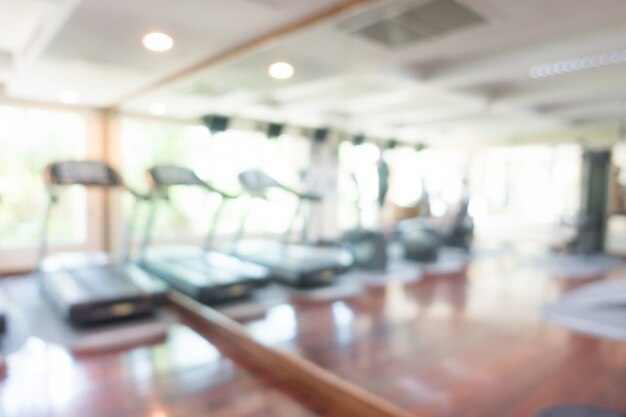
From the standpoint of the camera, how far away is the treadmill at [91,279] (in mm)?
3547

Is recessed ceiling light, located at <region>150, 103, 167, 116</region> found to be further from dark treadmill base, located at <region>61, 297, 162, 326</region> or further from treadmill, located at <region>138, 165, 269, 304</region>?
dark treadmill base, located at <region>61, 297, 162, 326</region>

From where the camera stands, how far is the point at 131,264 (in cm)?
491

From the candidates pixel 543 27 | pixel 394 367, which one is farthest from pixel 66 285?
pixel 543 27

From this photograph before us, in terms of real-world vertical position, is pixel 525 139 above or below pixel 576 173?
above

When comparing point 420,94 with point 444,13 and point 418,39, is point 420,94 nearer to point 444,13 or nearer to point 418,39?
point 418,39

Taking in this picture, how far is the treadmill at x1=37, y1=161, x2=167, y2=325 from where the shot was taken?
11.6 ft

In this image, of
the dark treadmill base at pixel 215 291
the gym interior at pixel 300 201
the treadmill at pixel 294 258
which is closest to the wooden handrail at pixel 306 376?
the gym interior at pixel 300 201

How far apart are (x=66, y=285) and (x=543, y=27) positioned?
4.92 meters

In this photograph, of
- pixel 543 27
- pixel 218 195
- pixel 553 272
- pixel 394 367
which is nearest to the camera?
pixel 394 367

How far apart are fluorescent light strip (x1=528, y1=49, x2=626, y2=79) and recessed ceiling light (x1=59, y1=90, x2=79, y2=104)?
17.4 feet

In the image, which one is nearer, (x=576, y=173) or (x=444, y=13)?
(x=444, y=13)

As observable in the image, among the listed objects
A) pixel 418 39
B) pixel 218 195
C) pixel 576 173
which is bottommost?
pixel 218 195

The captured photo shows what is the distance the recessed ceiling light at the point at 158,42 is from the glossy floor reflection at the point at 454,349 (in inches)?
104

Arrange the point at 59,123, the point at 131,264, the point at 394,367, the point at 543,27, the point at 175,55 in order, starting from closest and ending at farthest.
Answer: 1. the point at 394,367
2. the point at 543,27
3. the point at 175,55
4. the point at 59,123
5. the point at 131,264
